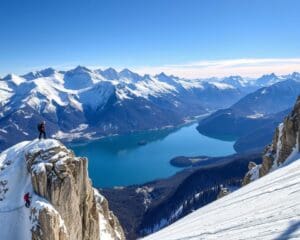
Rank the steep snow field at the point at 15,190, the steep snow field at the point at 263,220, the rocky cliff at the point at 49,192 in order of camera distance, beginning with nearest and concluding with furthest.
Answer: the steep snow field at the point at 263,220 → the rocky cliff at the point at 49,192 → the steep snow field at the point at 15,190

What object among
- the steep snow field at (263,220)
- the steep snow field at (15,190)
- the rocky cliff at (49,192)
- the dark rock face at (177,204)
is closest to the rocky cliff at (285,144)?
the rocky cliff at (49,192)

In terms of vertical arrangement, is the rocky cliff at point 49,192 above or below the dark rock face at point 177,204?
above

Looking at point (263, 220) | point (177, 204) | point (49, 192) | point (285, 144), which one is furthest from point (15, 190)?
point (177, 204)

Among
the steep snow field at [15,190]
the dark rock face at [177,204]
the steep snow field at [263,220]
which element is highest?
the steep snow field at [263,220]

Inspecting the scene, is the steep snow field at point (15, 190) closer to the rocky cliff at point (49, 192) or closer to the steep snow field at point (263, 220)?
the rocky cliff at point (49, 192)

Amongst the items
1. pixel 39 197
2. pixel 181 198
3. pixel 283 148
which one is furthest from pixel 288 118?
pixel 181 198

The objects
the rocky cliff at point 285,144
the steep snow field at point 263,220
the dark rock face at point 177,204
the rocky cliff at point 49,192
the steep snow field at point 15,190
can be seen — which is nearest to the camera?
the steep snow field at point 263,220

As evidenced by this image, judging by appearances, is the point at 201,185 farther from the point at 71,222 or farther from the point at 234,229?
the point at 234,229

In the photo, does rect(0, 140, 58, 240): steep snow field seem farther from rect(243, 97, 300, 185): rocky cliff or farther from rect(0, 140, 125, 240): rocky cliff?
rect(243, 97, 300, 185): rocky cliff

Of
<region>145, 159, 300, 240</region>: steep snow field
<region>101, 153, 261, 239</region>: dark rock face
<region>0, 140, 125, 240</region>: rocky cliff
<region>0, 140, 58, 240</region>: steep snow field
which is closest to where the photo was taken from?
<region>145, 159, 300, 240</region>: steep snow field

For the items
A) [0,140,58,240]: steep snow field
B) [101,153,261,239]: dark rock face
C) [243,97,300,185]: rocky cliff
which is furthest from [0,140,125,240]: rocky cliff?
[101,153,261,239]: dark rock face
